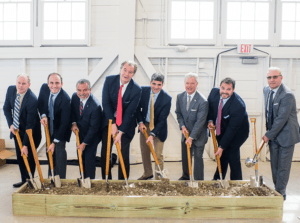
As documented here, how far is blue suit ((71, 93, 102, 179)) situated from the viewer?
9.39 feet

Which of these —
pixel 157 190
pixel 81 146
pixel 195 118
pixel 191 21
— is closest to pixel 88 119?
pixel 81 146

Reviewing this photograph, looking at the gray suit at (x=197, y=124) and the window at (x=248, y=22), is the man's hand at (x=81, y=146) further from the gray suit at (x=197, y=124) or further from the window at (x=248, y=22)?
the window at (x=248, y=22)

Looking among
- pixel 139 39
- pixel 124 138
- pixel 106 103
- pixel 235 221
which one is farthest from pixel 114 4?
pixel 235 221

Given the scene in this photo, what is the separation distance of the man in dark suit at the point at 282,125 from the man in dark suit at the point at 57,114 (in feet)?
7.55

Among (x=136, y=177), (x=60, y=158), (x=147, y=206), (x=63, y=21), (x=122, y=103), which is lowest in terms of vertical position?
(x=136, y=177)

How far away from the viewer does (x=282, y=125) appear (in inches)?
105

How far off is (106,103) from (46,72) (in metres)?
2.46

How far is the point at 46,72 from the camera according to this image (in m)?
4.77

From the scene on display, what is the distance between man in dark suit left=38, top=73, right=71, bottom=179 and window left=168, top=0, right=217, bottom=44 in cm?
263

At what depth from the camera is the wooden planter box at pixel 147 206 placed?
230 cm

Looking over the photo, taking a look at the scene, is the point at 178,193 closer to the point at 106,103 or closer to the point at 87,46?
the point at 106,103

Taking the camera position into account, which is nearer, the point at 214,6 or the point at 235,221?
the point at 235,221

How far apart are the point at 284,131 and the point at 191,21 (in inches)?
117

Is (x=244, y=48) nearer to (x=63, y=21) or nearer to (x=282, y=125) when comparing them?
(x=282, y=125)
